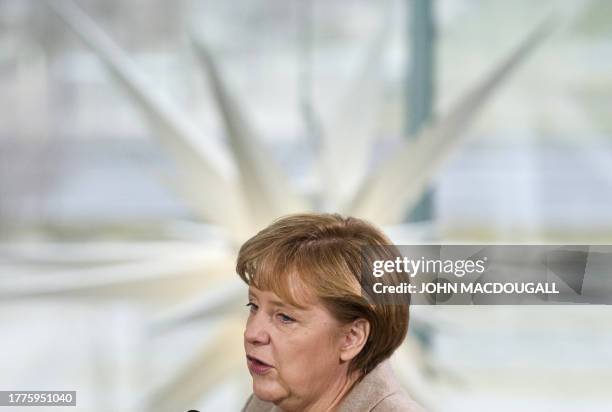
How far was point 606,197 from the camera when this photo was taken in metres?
2.17

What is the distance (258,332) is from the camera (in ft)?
5.77

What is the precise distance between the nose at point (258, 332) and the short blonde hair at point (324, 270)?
62 mm

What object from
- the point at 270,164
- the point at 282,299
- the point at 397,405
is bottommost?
the point at 397,405

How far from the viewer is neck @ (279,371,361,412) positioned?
1744 millimetres

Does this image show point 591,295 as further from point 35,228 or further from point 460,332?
point 35,228

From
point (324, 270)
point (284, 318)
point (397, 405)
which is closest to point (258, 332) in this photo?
point (284, 318)

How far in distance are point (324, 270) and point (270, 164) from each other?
0.53 meters

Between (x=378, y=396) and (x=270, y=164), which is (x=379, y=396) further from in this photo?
(x=270, y=164)

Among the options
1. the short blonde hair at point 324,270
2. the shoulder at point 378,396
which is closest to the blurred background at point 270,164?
the short blonde hair at point 324,270

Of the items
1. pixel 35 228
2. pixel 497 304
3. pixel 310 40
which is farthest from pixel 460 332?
pixel 35 228

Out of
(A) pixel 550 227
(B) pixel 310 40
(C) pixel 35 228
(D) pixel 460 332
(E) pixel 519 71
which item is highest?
(B) pixel 310 40

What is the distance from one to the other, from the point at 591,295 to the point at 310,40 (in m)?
0.86

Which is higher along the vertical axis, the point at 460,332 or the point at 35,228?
the point at 35,228

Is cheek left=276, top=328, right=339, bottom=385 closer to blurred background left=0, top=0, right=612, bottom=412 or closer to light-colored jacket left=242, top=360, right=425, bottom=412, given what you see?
light-colored jacket left=242, top=360, right=425, bottom=412
